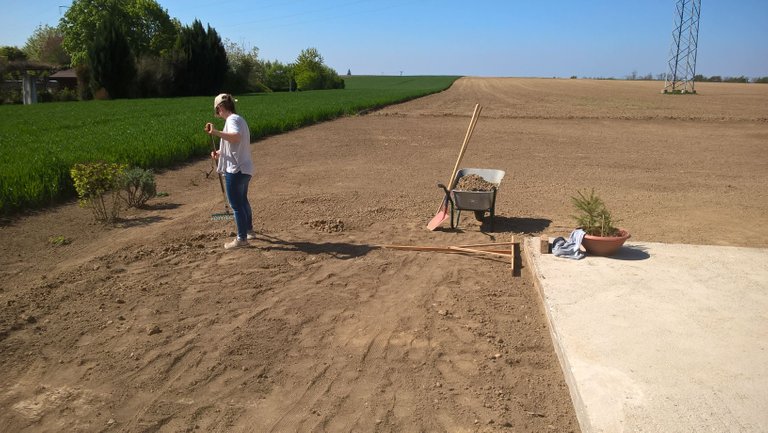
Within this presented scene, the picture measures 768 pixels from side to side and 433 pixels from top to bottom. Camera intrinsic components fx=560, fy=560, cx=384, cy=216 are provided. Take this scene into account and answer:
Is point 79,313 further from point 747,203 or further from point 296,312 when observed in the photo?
point 747,203

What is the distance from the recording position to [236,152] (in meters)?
5.93

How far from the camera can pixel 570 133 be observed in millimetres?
19312

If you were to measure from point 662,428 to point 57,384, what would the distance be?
12.0ft

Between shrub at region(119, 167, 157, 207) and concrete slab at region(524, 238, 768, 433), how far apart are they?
567 cm

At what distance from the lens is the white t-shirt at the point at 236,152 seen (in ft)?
19.2

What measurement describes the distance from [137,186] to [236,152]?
3.07m

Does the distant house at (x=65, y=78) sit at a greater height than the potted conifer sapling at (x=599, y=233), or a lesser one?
greater

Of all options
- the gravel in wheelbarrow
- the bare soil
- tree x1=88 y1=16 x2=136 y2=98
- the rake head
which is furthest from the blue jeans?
tree x1=88 y1=16 x2=136 y2=98

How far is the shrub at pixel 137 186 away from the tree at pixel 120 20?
64013 mm

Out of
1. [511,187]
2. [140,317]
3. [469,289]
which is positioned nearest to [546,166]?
[511,187]

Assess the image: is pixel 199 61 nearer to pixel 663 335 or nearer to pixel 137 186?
pixel 137 186

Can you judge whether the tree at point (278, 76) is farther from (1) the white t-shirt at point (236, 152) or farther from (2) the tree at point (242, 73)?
(1) the white t-shirt at point (236, 152)

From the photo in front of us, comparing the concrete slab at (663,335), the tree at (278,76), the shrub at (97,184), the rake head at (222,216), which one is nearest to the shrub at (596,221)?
the concrete slab at (663,335)

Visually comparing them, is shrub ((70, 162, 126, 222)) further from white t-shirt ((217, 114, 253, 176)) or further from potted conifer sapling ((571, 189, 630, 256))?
potted conifer sapling ((571, 189, 630, 256))
